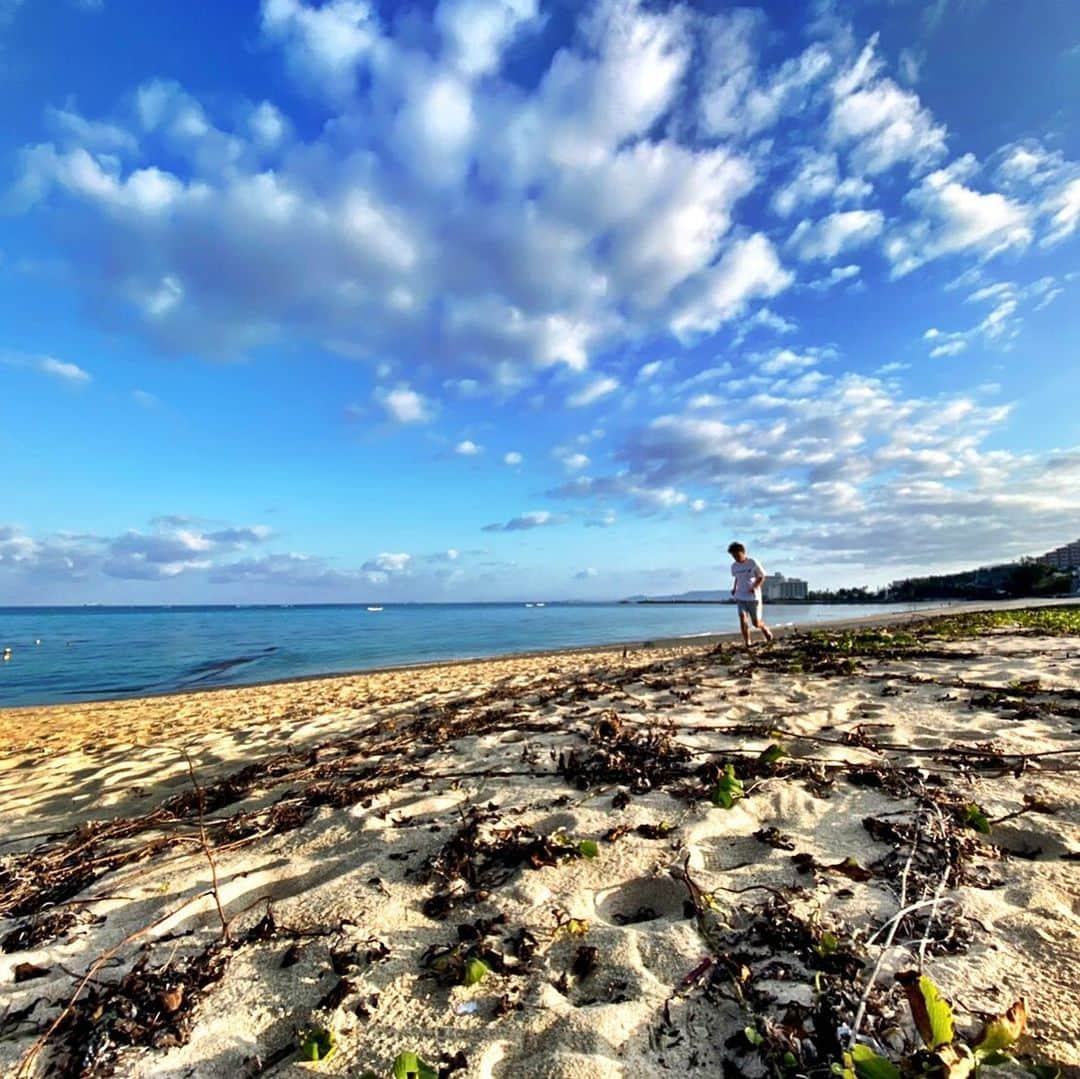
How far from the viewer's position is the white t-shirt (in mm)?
11344

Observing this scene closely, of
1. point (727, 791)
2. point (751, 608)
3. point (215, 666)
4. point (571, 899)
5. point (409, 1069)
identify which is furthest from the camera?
point (215, 666)

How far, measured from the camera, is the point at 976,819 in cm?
300

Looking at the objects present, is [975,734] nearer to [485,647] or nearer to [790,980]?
[790,980]

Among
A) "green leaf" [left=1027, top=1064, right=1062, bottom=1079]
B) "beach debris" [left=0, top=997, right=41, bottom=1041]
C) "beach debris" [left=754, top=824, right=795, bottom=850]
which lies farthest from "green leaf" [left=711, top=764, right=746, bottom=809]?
"beach debris" [left=0, top=997, right=41, bottom=1041]

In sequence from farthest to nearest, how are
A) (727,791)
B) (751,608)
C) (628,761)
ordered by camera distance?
(751,608), (628,761), (727,791)

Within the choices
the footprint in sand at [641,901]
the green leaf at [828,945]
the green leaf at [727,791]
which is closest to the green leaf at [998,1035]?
the green leaf at [828,945]

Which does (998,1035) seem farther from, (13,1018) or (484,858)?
(13,1018)

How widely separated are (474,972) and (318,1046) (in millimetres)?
522

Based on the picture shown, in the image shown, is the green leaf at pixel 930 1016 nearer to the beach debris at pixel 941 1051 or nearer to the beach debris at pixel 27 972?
the beach debris at pixel 941 1051

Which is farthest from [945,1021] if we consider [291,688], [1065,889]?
[291,688]

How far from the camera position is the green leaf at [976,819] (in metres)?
2.97

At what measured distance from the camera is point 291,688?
1399 centimetres

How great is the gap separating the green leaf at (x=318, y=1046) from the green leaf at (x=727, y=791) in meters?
2.21

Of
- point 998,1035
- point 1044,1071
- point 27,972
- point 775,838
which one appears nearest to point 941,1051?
point 998,1035
